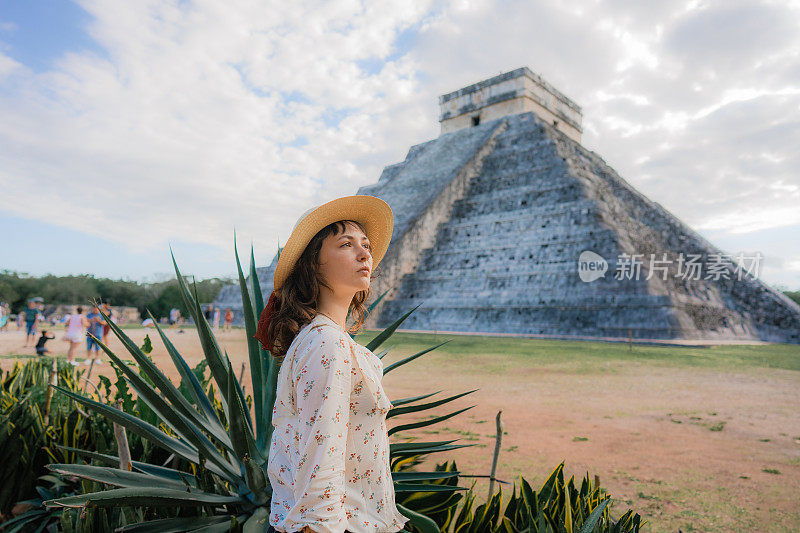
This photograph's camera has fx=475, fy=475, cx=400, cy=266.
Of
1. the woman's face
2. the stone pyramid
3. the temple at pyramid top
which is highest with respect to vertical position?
the temple at pyramid top

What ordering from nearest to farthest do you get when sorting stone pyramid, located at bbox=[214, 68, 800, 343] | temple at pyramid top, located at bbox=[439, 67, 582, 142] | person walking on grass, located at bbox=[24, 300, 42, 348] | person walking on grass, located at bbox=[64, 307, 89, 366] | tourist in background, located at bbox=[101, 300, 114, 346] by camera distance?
tourist in background, located at bbox=[101, 300, 114, 346] < person walking on grass, located at bbox=[64, 307, 89, 366] < person walking on grass, located at bbox=[24, 300, 42, 348] < stone pyramid, located at bbox=[214, 68, 800, 343] < temple at pyramid top, located at bbox=[439, 67, 582, 142]

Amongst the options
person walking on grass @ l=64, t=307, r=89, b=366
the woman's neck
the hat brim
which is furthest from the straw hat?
person walking on grass @ l=64, t=307, r=89, b=366

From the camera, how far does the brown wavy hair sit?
3.58ft

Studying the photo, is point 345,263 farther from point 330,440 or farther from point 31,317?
point 31,317

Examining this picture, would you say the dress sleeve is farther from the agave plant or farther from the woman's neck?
the agave plant

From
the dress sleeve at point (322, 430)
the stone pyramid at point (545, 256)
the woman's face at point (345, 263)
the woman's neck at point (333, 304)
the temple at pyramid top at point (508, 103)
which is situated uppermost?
the temple at pyramid top at point (508, 103)

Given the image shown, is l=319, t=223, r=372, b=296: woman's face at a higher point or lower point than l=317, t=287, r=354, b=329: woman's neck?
higher

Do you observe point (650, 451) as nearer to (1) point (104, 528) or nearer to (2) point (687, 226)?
(1) point (104, 528)

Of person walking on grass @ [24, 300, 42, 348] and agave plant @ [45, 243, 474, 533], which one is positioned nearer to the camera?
agave plant @ [45, 243, 474, 533]

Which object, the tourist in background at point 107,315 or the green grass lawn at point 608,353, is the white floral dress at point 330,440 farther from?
the green grass lawn at point 608,353

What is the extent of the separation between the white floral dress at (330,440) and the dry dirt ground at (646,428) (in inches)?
33.3

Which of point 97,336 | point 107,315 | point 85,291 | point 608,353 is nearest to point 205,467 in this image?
point 107,315

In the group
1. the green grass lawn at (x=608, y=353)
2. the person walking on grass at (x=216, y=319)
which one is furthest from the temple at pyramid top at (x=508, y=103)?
the person walking on grass at (x=216, y=319)

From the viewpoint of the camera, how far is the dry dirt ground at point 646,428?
8.39 feet
